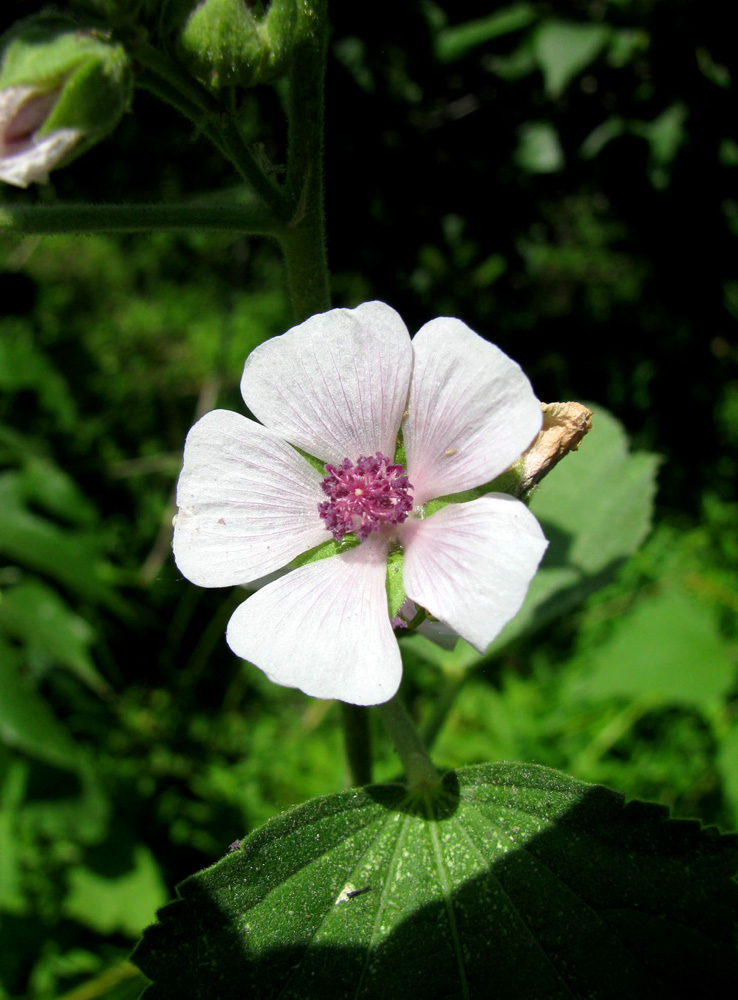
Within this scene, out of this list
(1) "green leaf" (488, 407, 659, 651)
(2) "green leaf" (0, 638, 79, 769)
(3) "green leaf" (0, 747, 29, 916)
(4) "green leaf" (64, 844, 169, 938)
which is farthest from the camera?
(4) "green leaf" (64, 844, 169, 938)

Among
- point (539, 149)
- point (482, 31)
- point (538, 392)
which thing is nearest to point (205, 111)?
point (482, 31)

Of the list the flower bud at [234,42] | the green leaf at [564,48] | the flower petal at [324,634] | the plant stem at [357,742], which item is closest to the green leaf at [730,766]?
the plant stem at [357,742]

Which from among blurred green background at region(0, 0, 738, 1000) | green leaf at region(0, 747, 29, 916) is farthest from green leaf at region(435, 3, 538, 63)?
green leaf at region(0, 747, 29, 916)

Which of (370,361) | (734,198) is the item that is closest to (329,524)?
(370,361)

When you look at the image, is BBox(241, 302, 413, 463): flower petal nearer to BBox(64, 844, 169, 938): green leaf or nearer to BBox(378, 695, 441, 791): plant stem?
BBox(378, 695, 441, 791): plant stem

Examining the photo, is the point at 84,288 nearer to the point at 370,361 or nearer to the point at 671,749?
the point at 671,749

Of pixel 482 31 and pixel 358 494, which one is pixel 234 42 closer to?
pixel 358 494

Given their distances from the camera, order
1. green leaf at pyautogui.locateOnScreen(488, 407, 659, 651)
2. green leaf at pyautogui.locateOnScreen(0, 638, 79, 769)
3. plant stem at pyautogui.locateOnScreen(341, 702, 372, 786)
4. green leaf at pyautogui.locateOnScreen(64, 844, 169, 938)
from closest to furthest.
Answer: plant stem at pyautogui.locateOnScreen(341, 702, 372, 786), green leaf at pyautogui.locateOnScreen(488, 407, 659, 651), green leaf at pyautogui.locateOnScreen(0, 638, 79, 769), green leaf at pyautogui.locateOnScreen(64, 844, 169, 938)
